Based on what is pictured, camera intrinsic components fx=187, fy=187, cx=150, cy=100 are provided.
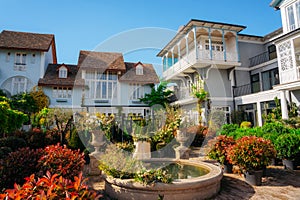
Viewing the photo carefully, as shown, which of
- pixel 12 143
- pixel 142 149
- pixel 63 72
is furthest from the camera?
pixel 63 72

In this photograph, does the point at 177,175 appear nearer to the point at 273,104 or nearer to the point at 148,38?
the point at 148,38

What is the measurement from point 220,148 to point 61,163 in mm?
4994

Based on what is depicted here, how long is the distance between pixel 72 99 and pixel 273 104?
62.6 feet

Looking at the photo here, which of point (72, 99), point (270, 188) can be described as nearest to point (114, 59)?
point (72, 99)

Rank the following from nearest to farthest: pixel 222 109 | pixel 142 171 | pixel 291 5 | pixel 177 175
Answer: pixel 142 171
pixel 177 175
pixel 291 5
pixel 222 109

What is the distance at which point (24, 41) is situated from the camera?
20625 mm

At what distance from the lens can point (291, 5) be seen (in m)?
14.2

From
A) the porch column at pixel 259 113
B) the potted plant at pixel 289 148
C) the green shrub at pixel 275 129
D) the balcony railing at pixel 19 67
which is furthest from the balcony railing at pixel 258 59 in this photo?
the balcony railing at pixel 19 67

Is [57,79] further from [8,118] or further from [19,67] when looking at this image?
[8,118]

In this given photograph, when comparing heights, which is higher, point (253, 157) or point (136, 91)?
point (136, 91)

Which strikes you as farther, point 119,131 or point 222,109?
point 222,109

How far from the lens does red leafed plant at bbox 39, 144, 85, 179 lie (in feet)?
12.9

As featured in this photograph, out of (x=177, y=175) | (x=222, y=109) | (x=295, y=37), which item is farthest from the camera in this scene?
(x=222, y=109)

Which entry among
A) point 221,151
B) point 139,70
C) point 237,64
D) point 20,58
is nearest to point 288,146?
point 221,151
